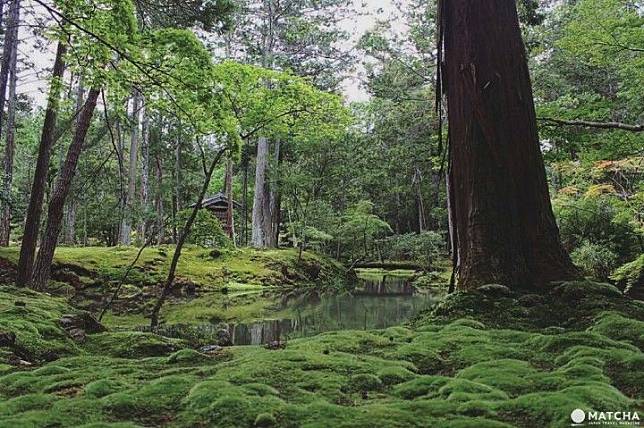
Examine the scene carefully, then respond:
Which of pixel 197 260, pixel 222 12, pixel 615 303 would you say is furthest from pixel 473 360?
pixel 197 260

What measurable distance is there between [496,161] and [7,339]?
573cm

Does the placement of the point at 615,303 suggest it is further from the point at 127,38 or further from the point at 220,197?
the point at 220,197

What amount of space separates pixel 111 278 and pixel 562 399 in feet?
53.3

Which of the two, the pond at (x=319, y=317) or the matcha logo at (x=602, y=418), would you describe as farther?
the pond at (x=319, y=317)

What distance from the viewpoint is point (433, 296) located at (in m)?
19.4

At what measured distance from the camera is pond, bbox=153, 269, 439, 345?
10438 mm

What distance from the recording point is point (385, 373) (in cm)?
366

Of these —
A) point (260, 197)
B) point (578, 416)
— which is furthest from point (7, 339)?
point (260, 197)

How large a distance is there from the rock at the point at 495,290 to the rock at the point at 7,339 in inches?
203

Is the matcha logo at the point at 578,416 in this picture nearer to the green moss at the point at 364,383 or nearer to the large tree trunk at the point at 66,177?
the green moss at the point at 364,383

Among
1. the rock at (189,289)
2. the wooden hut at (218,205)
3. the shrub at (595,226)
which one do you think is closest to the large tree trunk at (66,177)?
the rock at (189,289)

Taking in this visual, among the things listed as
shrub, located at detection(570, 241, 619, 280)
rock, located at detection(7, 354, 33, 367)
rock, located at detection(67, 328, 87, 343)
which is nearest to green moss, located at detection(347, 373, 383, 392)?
rock, located at detection(7, 354, 33, 367)

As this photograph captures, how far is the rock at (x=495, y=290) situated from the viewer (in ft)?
17.4

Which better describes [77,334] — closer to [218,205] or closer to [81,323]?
[81,323]
